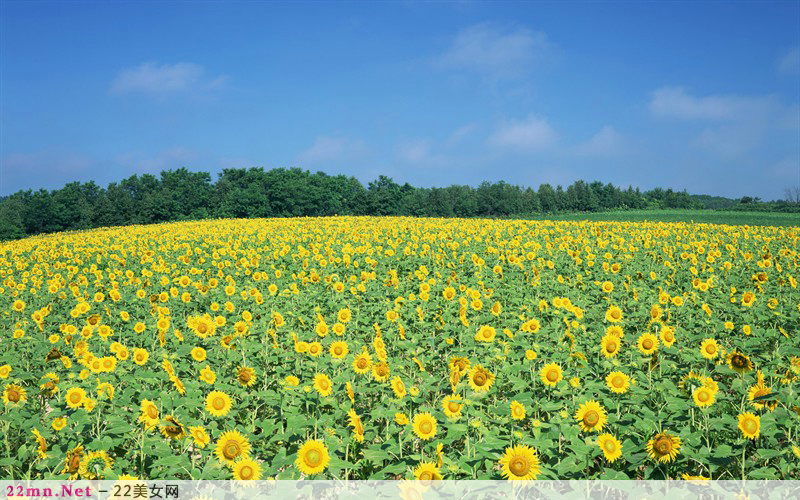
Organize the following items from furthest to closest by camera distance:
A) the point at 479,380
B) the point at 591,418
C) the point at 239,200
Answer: the point at 239,200
the point at 479,380
the point at 591,418

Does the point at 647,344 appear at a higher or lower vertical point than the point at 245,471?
higher

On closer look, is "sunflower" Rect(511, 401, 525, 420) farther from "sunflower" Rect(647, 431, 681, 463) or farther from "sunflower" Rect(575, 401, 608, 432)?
"sunflower" Rect(647, 431, 681, 463)

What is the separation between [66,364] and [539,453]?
13.8ft

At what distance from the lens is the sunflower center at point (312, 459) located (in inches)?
109

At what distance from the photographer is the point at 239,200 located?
205ft

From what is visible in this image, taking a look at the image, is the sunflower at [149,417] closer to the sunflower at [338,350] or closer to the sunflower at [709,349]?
the sunflower at [338,350]

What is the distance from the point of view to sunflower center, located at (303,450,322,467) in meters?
2.77

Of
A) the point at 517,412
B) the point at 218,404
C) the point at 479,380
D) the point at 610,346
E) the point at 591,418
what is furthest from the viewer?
the point at 610,346

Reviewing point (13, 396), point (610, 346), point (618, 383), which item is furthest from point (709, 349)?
point (13, 396)

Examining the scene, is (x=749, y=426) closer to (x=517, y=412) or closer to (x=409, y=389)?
(x=517, y=412)

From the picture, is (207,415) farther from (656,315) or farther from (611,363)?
(656,315)

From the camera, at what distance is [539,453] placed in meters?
3.33

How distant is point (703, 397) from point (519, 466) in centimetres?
155

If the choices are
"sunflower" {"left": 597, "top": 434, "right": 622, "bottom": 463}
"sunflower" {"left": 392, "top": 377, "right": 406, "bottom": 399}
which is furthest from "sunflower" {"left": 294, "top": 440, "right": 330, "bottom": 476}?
"sunflower" {"left": 597, "top": 434, "right": 622, "bottom": 463}
